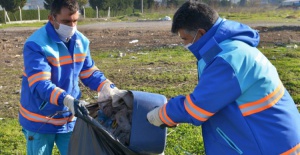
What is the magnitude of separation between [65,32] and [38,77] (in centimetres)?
39

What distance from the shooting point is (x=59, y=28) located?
10.5 ft

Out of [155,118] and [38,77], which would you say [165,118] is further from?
[38,77]

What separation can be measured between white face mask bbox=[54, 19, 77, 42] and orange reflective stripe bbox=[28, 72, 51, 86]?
1.03ft

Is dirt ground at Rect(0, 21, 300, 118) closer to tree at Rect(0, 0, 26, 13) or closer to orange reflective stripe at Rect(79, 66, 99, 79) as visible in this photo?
orange reflective stripe at Rect(79, 66, 99, 79)

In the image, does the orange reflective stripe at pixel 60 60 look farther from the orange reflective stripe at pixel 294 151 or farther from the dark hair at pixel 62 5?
the orange reflective stripe at pixel 294 151

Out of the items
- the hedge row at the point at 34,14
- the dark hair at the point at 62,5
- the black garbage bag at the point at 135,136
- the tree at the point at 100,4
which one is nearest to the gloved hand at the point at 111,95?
the black garbage bag at the point at 135,136

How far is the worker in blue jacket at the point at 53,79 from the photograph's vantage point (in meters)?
3.03

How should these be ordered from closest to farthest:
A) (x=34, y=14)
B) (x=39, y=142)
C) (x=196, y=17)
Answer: (x=196, y=17) < (x=39, y=142) < (x=34, y=14)

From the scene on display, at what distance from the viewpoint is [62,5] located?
123 inches

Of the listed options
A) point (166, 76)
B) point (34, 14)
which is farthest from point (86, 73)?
point (34, 14)

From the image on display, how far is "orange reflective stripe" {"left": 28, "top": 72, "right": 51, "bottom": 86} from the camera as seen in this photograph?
9.88ft

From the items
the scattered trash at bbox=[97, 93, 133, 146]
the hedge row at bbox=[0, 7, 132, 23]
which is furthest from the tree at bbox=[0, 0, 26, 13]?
the scattered trash at bbox=[97, 93, 133, 146]

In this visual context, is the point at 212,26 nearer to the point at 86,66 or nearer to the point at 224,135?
the point at 224,135

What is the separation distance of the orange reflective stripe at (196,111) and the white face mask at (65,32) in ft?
4.07
